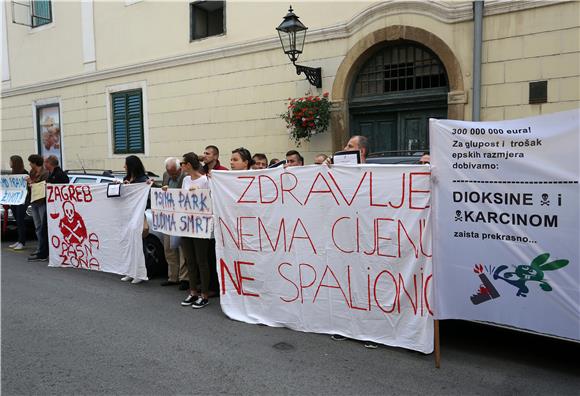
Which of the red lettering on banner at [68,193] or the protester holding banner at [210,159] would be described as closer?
the protester holding banner at [210,159]

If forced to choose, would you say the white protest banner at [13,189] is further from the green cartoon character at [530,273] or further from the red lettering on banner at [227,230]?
the green cartoon character at [530,273]

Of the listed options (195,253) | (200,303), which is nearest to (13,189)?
(195,253)

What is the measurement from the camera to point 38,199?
27.5ft

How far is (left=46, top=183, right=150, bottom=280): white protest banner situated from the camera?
22.7 ft

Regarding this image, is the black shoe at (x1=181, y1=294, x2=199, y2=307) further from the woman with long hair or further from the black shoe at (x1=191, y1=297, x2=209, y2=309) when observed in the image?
the woman with long hair

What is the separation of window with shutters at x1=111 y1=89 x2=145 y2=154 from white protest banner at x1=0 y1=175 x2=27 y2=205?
4.38 meters

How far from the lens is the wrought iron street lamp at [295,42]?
9.25 metres

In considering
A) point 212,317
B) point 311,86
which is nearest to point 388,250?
point 212,317

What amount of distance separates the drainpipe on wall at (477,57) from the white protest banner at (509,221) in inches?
193

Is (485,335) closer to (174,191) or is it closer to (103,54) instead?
(174,191)

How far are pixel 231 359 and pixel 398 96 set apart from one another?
6754 mm

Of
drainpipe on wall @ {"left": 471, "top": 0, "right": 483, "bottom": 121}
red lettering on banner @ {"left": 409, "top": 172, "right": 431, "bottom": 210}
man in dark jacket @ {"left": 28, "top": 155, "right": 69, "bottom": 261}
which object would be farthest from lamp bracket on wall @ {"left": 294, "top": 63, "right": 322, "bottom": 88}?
red lettering on banner @ {"left": 409, "top": 172, "right": 431, "bottom": 210}

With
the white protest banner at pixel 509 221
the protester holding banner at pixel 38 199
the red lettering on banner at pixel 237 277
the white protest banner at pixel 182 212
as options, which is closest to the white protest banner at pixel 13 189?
the protester holding banner at pixel 38 199

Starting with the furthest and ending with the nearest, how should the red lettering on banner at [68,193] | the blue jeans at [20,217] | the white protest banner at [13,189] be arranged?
the blue jeans at [20,217] → the white protest banner at [13,189] → the red lettering on banner at [68,193]
